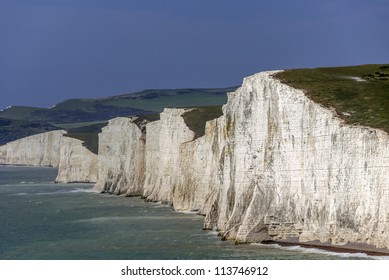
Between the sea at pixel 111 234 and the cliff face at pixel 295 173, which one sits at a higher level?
the cliff face at pixel 295 173

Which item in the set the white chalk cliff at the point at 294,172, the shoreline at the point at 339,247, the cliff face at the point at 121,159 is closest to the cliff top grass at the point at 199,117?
the cliff face at the point at 121,159

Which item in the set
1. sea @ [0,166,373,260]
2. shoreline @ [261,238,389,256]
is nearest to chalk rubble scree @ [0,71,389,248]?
shoreline @ [261,238,389,256]

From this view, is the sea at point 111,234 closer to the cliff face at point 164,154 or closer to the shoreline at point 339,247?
the shoreline at point 339,247

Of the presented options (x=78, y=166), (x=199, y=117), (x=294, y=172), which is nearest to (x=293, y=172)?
(x=294, y=172)

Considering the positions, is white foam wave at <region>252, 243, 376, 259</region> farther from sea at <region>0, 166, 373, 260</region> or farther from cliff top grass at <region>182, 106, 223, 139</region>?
cliff top grass at <region>182, 106, 223, 139</region>

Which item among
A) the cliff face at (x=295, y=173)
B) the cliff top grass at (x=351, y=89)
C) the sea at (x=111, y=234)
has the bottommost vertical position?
the sea at (x=111, y=234)

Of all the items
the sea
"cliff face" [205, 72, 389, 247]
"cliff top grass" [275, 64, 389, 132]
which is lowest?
the sea

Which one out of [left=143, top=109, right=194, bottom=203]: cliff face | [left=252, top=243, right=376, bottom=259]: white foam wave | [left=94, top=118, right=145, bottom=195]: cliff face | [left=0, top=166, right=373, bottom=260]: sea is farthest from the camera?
[left=94, top=118, right=145, bottom=195]: cliff face
